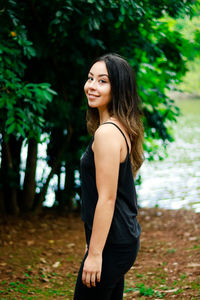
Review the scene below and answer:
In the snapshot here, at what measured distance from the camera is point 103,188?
190 centimetres

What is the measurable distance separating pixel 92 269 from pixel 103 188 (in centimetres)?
39

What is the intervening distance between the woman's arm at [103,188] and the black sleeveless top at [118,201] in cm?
9

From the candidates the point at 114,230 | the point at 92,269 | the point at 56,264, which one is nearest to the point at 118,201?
the point at 114,230

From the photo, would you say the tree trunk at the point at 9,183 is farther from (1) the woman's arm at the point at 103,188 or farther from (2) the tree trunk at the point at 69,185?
(1) the woman's arm at the point at 103,188

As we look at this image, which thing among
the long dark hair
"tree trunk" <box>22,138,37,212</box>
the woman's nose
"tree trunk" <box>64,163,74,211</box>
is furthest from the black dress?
"tree trunk" <box>64,163,74,211</box>

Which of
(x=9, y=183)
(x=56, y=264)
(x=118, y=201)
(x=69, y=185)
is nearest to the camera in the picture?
(x=118, y=201)

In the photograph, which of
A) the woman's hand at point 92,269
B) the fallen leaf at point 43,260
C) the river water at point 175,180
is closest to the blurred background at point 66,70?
the river water at point 175,180

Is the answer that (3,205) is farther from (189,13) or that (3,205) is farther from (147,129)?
(189,13)

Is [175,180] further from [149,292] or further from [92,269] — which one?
[92,269]

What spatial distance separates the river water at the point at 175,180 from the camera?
8.34 metres

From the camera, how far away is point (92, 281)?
1.93 m

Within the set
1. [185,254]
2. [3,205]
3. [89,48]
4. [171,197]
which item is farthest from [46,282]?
[171,197]

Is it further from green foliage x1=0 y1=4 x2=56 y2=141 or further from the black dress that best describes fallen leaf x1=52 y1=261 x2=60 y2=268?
the black dress

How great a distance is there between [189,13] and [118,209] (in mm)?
3629
